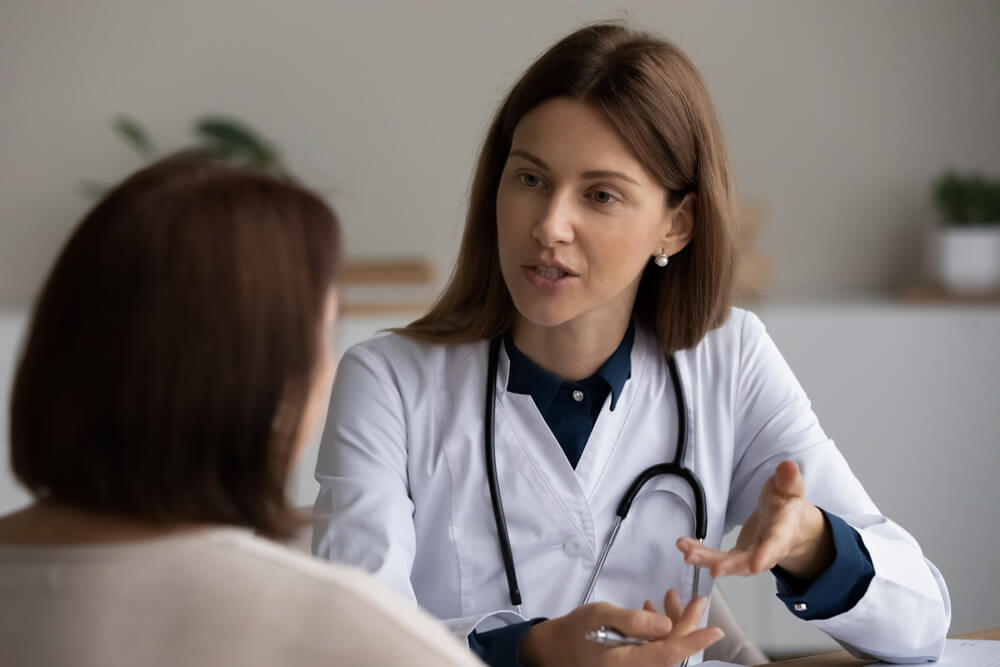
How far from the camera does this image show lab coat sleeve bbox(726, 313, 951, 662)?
1273 millimetres

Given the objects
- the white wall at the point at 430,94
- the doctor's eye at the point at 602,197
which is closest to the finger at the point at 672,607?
the doctor's eye at the point at 602,197

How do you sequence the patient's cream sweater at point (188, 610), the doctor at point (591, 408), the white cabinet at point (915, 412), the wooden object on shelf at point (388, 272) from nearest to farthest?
1. the patient's cream sweater at point (188, 610)
2. the doctor at point (591, 408)
3. the white cabinet at point (915, 412)
4. the wooden object on shelf at point (388, 272)

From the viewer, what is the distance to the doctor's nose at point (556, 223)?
1379 millimetres

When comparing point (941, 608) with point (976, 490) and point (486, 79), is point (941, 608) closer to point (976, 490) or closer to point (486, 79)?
point (976, 490)

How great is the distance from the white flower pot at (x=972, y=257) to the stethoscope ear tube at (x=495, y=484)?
1909 millimetres

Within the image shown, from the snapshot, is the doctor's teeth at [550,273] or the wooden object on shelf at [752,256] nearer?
the doctor's teeth at [550,273]

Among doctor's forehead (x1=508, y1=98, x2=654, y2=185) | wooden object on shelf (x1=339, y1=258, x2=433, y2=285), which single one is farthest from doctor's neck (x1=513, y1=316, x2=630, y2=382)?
wooden object on shelf (x1=339, y1=258, x2=433, y2=285)

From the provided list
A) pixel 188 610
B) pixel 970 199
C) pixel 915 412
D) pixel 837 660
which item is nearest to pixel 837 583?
pixel 837 660

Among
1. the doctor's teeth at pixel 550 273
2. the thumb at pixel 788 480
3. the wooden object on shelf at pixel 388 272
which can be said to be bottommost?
the wooden object on shelf at pixel 388 272

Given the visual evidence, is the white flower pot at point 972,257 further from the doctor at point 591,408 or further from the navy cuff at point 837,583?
the navy cuff at point 837,583

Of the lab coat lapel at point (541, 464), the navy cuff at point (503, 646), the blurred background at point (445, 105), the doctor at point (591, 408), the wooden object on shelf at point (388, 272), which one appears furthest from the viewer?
the blurred background at point (445, 105)

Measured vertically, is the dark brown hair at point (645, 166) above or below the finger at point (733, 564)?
above

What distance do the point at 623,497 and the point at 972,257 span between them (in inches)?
75.5

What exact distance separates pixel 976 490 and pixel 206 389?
8.68 ft
